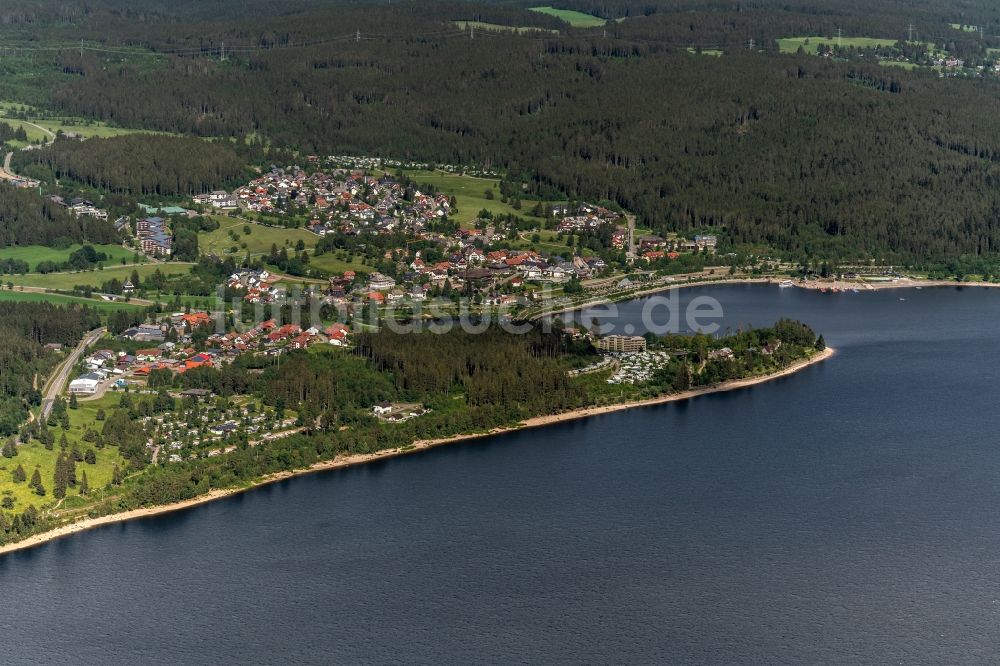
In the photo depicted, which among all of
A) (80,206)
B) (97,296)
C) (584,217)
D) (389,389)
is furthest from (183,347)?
(584,217)

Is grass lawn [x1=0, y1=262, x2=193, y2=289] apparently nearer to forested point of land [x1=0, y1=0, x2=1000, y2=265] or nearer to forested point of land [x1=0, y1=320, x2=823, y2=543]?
forested point of land [x1=0, y1=0, x2=1000, y2=265]

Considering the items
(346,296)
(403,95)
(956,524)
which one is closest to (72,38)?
(403,95)

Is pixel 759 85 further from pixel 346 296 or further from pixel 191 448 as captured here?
pixel 191 448

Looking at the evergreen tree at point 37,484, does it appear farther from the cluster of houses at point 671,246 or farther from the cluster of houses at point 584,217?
the cluster of houses at point 584,217

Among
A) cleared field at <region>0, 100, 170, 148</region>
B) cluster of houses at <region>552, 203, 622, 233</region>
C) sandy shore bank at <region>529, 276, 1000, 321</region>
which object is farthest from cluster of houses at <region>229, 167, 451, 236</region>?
sandy shore bank at <region>529, 276, 1000, 321</region>

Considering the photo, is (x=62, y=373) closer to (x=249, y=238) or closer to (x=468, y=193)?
(x=249, y=238)
